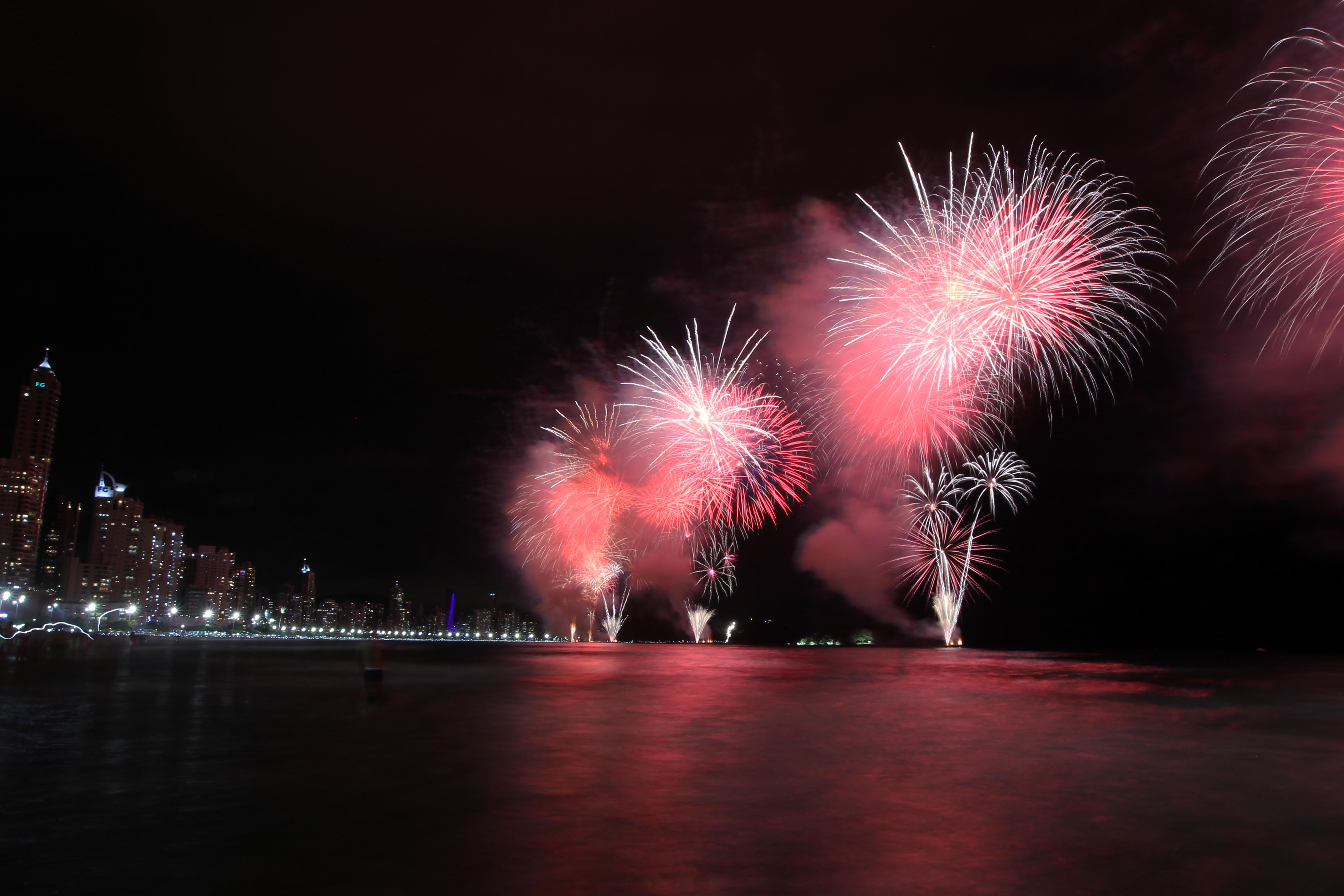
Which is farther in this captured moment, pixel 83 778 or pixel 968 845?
pixel 83 778

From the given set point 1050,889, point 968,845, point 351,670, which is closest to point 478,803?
point 968,845

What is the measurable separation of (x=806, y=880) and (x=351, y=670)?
3269 cm

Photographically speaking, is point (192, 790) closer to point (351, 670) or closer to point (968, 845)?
point (968, 845)

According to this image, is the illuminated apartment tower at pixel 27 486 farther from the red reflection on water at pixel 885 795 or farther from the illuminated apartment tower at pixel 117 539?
the red reflection on water at pixel 885 795

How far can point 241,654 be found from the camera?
180 ft

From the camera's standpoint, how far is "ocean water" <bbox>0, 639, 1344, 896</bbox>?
6555mm

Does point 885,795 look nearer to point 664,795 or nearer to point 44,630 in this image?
point 664,795

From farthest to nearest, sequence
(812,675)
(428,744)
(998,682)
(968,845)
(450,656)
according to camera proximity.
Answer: (450,656)
(812,675)
(998,682)
(428,744)
(968,845)

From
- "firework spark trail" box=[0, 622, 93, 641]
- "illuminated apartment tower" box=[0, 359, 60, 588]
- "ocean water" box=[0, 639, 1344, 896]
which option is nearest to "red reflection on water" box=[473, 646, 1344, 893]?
"ocean water" box=[0, 639, 1344, 896]

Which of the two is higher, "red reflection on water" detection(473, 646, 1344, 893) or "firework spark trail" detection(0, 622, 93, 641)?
"red reflection on water" detection(473, 646, 1344, 893)

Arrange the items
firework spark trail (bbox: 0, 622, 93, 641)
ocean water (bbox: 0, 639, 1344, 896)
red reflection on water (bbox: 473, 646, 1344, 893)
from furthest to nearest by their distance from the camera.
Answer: firework spark trail (bbox: 0, 622, 93, 641)
red reflection on water (bbox: 473, 646, 1344, 893)
ocean water (bbox: 0, 639, 1344, 896)

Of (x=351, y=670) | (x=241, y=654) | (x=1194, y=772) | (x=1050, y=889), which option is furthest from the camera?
(x=241, y=654)

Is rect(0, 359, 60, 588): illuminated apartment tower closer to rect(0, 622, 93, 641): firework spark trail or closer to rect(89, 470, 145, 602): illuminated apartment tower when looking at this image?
rect(89, 470, 145, 602): illuminated apartment tower

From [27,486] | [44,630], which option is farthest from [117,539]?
[44,630]
